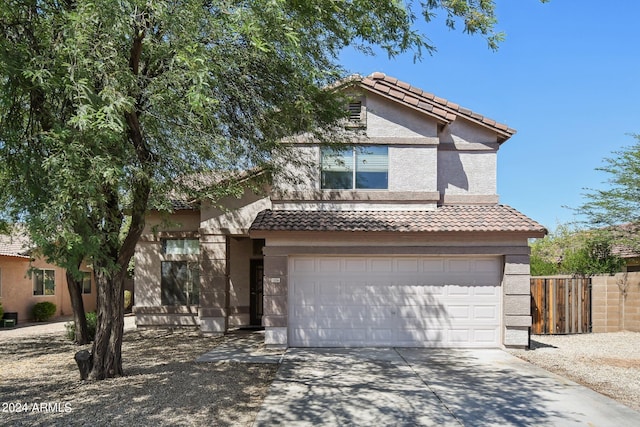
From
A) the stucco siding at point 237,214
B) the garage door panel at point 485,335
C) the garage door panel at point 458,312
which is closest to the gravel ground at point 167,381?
the garage door panel at point 485,335

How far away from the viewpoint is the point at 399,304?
41.8ft

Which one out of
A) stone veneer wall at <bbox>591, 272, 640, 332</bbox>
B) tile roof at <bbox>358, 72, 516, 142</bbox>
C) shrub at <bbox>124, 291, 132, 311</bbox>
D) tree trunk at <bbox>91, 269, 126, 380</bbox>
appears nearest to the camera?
tree trunk at <bbox>91, 269, 126, 380</bbox>

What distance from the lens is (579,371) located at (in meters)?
10.3

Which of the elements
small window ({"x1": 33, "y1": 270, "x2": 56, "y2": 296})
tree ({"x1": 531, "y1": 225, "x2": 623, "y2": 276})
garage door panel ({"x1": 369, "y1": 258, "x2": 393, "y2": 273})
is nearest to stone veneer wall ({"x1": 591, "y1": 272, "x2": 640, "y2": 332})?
tree ({"x1": 531, "y1": 225, "x2": 623, "y2": 276})

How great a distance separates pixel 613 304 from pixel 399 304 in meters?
8.07

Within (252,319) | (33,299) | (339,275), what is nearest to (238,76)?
(339,275)

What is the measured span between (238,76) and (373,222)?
17.6 feet

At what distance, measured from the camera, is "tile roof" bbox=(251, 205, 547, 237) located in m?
12.3

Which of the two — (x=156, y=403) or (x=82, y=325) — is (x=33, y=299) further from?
(x=156, y=403)

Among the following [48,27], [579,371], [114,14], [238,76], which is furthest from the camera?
[579,371]

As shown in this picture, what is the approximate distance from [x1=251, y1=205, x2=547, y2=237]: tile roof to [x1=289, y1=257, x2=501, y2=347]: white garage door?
955 mm

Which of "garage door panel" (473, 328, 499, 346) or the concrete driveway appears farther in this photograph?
"garage door panel" (473, 328, 499, 346)

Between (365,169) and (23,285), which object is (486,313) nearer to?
(365,169)

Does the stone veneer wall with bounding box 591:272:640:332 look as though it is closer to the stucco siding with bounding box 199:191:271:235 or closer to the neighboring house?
the stucco siding with bounding box 199:191:271:235
